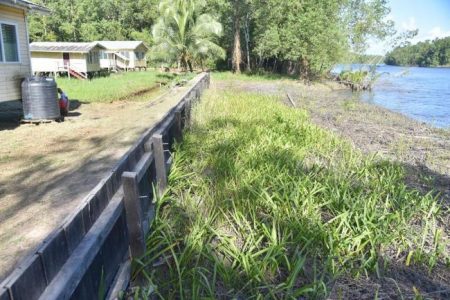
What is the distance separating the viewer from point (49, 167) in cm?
652

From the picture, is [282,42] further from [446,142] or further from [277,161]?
[277,161]

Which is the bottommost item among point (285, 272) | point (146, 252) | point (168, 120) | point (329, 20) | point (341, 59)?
point (285, 272)

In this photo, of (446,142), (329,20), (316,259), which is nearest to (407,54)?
(329,20)

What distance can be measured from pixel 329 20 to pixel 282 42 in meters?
4.03

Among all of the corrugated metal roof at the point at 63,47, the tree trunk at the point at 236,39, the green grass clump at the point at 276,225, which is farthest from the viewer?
the tree trunk at the point at 236,39

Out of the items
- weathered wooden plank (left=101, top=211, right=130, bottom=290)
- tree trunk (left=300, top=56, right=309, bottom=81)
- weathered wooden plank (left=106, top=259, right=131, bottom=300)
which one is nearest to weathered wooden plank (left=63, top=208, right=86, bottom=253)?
weathered wooden plank (left=101, top=211, right=130, bottom=290)

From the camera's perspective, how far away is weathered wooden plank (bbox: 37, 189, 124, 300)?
1628mm

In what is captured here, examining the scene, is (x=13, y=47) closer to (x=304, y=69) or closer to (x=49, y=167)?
(x=49, y=167)

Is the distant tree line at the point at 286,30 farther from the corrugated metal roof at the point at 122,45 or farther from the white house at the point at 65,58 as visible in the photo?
the corrugated metal roof at the point at 122,45

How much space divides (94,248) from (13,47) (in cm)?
1093

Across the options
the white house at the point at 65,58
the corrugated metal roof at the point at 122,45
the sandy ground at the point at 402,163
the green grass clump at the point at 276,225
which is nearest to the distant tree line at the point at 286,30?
the white house at the point at 65,58

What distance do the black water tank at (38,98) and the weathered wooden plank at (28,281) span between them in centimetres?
994

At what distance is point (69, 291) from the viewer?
1.69 meters

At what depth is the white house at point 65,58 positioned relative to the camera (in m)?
30.1
